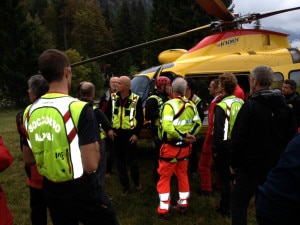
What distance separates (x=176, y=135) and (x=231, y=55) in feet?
12.8

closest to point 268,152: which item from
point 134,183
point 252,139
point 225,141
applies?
point 252,139

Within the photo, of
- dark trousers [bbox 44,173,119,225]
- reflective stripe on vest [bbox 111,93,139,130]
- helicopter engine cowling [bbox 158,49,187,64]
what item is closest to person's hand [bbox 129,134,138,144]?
reflective stripe on vest [bbox 111,93,139,130]

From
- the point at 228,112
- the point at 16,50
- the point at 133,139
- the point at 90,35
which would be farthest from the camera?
the point at 90,35

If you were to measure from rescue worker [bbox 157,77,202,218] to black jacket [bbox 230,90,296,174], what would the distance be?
1.04 metres

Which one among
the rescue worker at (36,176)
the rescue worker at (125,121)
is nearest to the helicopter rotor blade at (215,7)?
the rescue worker at (125,121)

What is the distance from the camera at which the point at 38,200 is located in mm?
3518

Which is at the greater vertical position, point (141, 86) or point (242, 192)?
point (141, 86)

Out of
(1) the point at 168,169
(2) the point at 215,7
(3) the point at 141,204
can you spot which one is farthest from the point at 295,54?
(3) the point at 141,204

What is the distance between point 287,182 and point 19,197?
16.6 feet

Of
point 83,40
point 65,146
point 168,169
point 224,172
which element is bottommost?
point 224,172

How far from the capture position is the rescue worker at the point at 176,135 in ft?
13.8

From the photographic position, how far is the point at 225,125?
416 cm

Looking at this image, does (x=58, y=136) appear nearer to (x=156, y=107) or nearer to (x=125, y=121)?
(x=125, y=121)

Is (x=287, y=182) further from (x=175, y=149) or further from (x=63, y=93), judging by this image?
(x=175, y=149)
